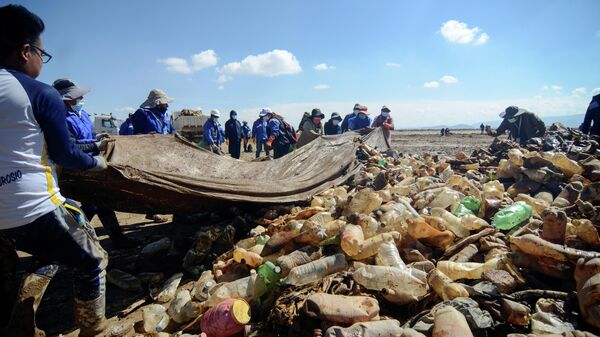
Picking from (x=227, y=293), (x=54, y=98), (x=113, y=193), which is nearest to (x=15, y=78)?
(x=54, y=98)

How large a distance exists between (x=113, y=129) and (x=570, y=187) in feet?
89.2

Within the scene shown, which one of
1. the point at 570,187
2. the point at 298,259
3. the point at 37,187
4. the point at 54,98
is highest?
the point at 54,98

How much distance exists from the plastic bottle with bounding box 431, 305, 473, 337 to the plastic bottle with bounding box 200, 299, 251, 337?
1320 mm

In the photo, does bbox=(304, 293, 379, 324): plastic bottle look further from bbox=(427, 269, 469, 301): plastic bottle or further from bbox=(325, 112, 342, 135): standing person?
bbox=(325, 112, 342, 135): standing person

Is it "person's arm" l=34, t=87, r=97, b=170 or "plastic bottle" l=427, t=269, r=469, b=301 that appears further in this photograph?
"plastic bottle" l=427, t=269, r=469, b=301

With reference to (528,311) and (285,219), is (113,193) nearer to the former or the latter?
(285,219)

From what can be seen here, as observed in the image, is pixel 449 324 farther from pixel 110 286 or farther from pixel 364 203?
pixel 110 286

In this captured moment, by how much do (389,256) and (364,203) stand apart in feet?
4.29

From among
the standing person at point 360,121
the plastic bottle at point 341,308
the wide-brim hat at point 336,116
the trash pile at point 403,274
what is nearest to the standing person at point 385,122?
the standing person at point 360,121

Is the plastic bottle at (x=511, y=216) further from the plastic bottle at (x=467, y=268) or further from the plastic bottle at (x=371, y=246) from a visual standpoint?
the plastic bottle at (x=371, y=246)

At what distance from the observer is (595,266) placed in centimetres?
183

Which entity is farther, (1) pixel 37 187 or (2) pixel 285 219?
(2) pixel 285 219

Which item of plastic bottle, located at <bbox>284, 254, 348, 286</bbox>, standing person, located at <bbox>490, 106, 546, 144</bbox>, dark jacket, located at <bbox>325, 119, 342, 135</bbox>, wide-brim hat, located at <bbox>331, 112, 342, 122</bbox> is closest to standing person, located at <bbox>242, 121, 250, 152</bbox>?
dark jacket, located at <bbox>325, 119, 342, 135</bbox>

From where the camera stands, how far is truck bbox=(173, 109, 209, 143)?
17.6m
